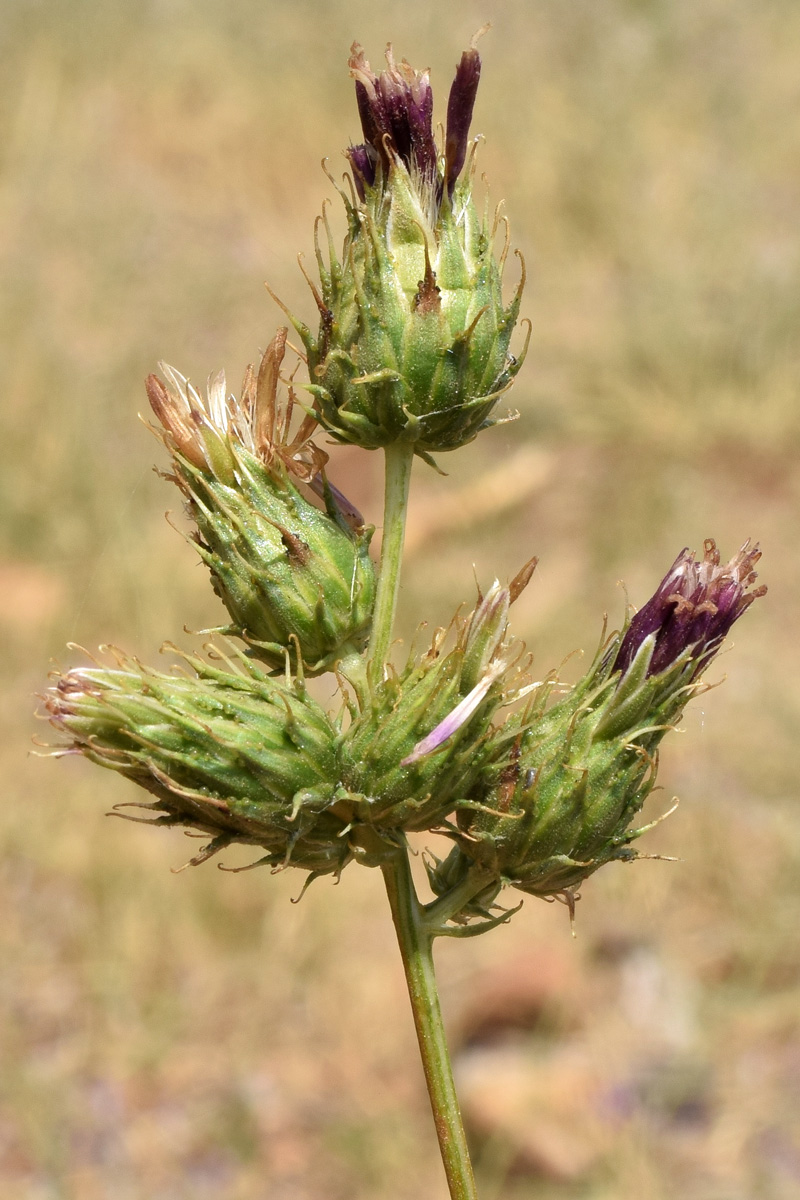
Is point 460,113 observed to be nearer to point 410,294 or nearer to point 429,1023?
point 410,294

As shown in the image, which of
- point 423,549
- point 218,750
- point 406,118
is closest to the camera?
point 218,750

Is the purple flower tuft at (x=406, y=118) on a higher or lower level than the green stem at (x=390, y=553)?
higher

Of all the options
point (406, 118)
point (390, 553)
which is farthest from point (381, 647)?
point (406, 118)

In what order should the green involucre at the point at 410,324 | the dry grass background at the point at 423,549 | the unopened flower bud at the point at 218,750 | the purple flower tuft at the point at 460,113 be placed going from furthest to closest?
the dry grass background at the point at 423,549 < the purple flower tuft at the point at 460,113 < the green involucre at the point at 410,324 < the unopened flower bud at the point at 218,750

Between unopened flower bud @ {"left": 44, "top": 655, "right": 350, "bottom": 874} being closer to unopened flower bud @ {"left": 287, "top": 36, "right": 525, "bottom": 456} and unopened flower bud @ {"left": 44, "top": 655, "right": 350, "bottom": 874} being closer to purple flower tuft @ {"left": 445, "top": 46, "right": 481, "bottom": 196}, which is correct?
unopened flower bud @ {"left": 287, "top": 36, "right": 525, "bottom": 456}

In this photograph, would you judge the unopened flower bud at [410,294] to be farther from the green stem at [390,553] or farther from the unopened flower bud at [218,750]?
the unopened flower bud at [218,750]

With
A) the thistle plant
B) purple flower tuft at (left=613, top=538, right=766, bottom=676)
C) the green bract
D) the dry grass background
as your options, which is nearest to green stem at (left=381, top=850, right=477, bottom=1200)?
the thistle plant

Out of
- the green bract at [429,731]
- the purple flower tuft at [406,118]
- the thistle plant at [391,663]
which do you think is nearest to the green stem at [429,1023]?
the thistle plant at [391,663]

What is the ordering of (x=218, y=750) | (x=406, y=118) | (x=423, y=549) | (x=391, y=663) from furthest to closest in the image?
(x=423, y=549) → (x=406, y=118) → (x=391, y=663) → (x=218, y=750)
